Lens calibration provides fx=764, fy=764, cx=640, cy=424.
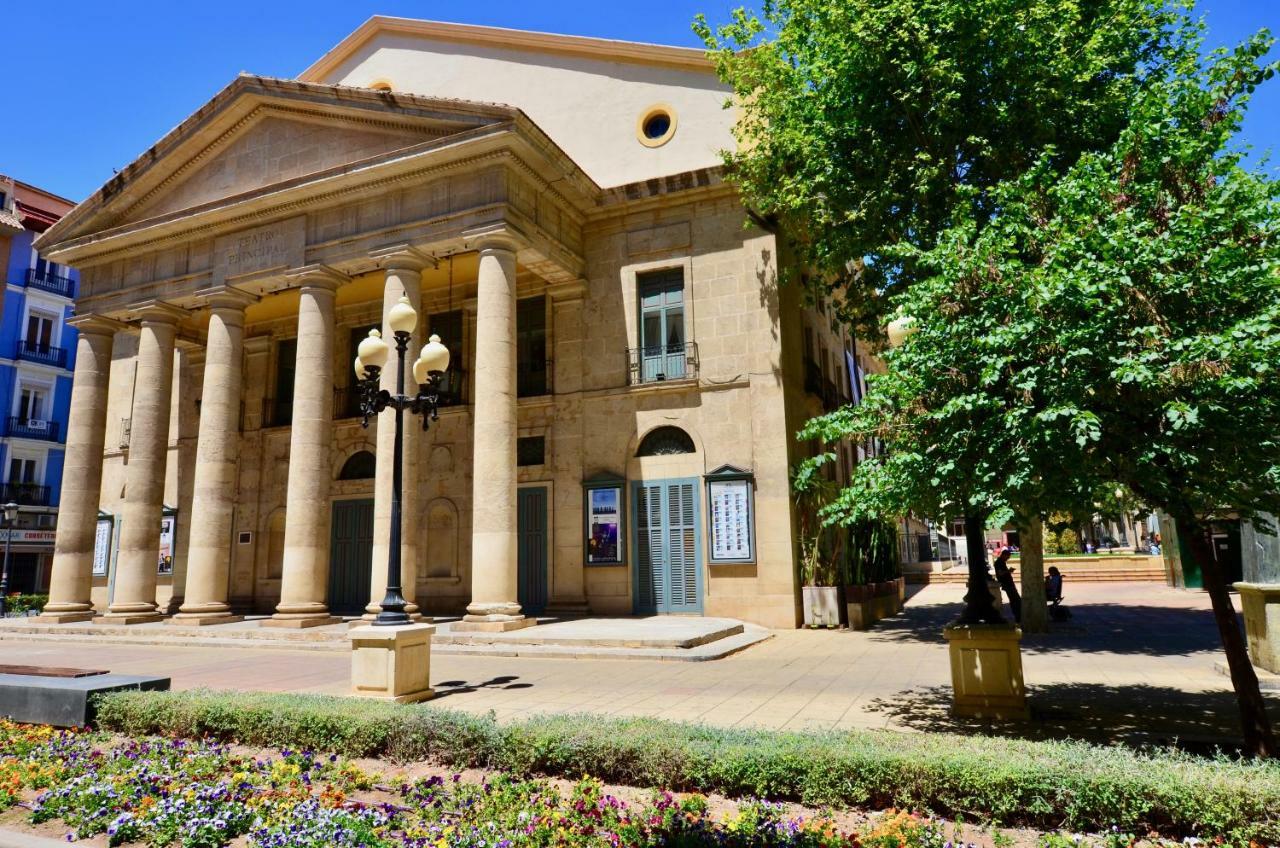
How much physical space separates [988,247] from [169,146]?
21432 millimetres

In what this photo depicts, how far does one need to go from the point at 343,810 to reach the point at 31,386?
130 feet

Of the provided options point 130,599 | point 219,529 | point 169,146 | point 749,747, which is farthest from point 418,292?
point 749,747

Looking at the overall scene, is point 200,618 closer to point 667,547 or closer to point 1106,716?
point 667,547

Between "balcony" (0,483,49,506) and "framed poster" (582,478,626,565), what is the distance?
2871 cm

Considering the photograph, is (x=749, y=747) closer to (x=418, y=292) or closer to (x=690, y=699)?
(x=690, y=699)

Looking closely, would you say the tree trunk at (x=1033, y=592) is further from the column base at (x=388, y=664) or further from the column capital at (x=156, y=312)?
the column capital at (x=156, y=312)

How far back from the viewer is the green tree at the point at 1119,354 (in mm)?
A: 5500

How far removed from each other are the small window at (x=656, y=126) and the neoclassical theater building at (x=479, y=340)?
0.07m

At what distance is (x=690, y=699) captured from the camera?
9.34 meters

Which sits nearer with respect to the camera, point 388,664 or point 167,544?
point 388,664

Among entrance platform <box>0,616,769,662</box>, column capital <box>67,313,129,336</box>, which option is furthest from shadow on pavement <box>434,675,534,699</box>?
column capital <box>67,313,129,336</box>

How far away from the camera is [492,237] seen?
53.6 feet

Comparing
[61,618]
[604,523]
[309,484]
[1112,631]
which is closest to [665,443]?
[604,523]

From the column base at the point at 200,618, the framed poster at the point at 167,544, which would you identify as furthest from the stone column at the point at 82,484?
the column base at the point at 200,618
